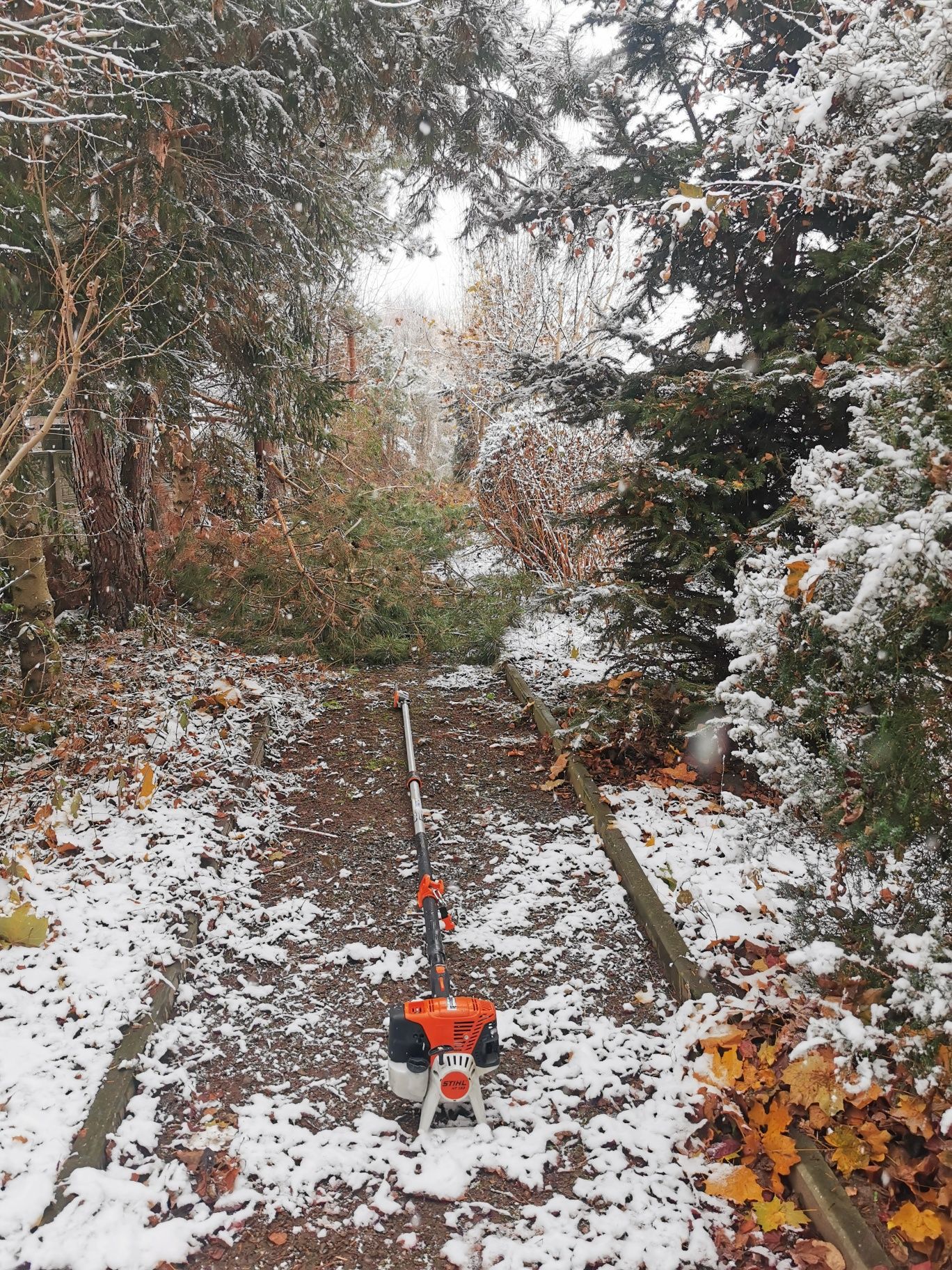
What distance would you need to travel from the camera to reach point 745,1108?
2650 mm

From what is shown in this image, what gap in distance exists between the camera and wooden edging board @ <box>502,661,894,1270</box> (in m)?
2.14

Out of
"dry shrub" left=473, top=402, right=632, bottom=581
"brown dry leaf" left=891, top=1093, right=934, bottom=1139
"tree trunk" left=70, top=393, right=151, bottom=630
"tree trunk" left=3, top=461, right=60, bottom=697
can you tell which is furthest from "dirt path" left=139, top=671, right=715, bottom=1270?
"dry shrub" left=473, top=402, right=632, bottom=581

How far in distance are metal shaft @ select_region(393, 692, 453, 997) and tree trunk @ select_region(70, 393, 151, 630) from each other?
134 inches

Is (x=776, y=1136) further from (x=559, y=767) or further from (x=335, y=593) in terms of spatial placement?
(x=335, y=593)

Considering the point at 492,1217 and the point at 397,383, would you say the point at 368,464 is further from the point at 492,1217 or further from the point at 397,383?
the point at 492,1217

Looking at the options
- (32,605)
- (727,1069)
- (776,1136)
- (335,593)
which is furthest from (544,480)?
(776,1136)

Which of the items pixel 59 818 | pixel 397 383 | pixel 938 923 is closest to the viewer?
pixel 938 923

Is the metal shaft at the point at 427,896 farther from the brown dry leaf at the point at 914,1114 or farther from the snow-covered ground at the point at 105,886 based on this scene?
the brown dry leaf at the point at 914,1114

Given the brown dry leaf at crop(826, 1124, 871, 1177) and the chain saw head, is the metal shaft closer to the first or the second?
the chain saw head

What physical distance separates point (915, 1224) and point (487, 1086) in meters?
1.44

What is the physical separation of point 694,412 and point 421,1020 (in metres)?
3.50

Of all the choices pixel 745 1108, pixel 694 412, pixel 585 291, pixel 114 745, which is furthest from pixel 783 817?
pixel 585 291

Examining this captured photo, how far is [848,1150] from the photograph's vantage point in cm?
233

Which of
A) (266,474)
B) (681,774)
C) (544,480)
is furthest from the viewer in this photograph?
(544,480)
